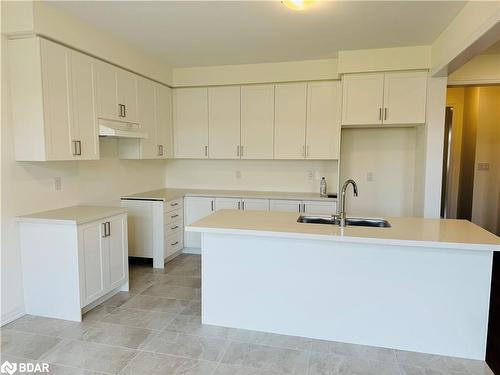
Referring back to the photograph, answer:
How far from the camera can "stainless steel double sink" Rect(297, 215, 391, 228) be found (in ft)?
8.86

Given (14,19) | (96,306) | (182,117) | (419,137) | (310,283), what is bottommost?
(96,306)

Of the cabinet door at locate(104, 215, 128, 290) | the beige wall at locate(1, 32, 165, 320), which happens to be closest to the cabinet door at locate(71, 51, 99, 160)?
the beige wall at locate(1, 32, 165, 320)

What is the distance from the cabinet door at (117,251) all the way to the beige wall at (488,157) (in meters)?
5.02

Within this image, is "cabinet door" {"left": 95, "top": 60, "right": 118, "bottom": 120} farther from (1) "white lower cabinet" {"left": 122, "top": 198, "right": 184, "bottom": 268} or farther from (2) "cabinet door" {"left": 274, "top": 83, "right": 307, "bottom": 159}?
(2) "cabinet door" {"left": 274, "top": 83, "right": 307, "bottom": 159}

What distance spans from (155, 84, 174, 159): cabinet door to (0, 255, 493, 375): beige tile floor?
2316mm

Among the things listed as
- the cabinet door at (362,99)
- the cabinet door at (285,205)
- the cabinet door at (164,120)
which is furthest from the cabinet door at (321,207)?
the cabinet door at (164,120)

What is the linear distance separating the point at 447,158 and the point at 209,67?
3874 mm

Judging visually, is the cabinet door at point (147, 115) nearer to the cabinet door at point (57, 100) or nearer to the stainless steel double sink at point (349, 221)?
the cabinet door at point (57, 100)

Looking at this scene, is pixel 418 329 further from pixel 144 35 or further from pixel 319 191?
pixel 144 35

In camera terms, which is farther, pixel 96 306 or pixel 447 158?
pixel 447 158

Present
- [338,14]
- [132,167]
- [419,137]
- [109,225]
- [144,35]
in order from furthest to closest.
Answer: [132,167]
[419,137]
[144,35]
[109,225]
[338,14]

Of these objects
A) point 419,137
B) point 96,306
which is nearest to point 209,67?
point 419,137

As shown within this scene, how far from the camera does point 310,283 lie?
2.46 metres

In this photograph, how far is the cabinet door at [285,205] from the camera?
4.18 m
